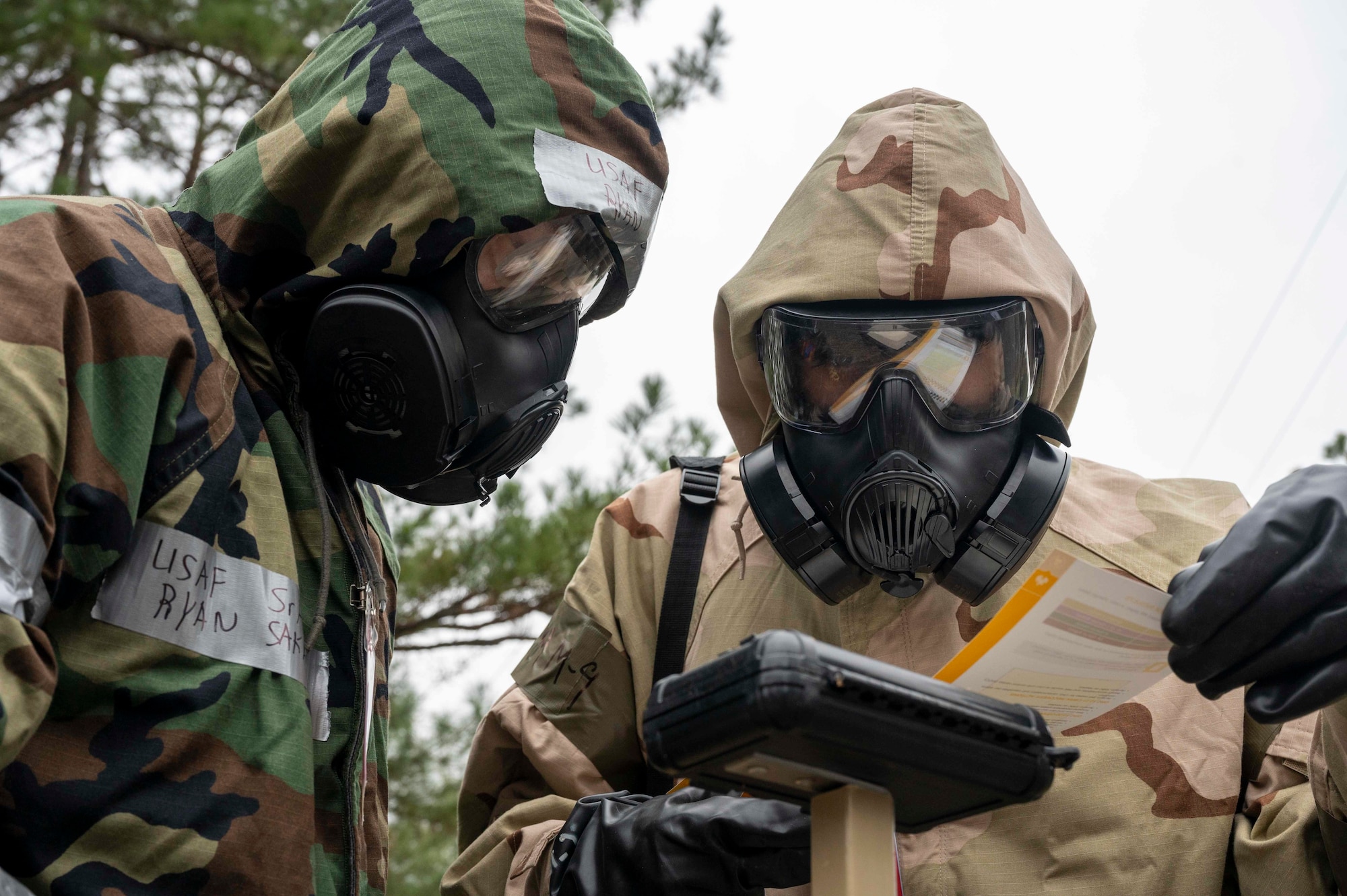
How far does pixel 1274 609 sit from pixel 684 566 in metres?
1.29

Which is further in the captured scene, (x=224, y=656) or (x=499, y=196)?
(x=499, y=196)

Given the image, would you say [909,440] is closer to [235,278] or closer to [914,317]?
[914,317]

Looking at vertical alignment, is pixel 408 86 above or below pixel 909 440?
above

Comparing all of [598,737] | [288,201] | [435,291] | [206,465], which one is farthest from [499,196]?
[598,737]

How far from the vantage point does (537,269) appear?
2205mm

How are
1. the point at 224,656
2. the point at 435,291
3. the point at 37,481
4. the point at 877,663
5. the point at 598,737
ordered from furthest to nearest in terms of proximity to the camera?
the point at 598,737
the point at 435,291
the point at 224,656
the point at 37,481
the point at 877,663

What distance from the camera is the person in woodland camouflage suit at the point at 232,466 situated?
1509mm

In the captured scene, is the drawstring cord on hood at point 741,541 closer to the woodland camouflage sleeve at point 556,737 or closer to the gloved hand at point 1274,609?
the woodland camouflage sleeve at point 556,737

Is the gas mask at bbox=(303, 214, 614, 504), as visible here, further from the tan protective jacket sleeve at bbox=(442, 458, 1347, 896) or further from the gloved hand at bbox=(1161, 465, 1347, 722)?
the gloved hand at bbox=(1161, 465, 1347, 722)

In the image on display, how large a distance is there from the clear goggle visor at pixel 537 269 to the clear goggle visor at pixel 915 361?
1.45 feet

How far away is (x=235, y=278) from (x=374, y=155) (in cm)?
33

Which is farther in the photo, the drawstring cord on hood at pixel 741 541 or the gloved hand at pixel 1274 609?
the drawstring cord on hood at pixel 741 541

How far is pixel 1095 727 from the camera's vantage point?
2.07 metres

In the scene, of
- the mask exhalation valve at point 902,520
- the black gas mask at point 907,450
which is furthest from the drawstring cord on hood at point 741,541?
the mask exhalation valve at point 902,520
